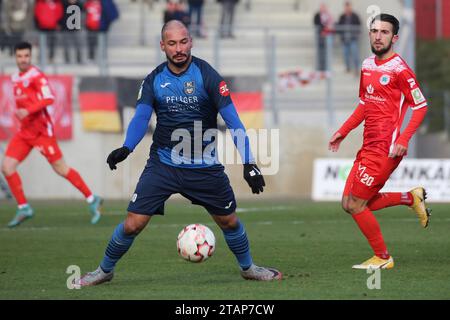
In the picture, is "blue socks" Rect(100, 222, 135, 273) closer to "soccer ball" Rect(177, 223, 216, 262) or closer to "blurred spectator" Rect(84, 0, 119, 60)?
"soccer ball" Rect(177, 223, 216, 262)

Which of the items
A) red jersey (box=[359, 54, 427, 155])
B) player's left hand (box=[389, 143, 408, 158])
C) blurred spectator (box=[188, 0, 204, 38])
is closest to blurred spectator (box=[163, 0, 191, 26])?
blurred spectator (box=[188, 0, 204, 38])

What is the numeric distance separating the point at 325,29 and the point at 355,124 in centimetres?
1525

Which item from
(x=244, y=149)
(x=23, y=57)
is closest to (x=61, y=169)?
(x=23, y=57)

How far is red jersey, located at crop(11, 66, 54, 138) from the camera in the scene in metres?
16.1

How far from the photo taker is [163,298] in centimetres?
897

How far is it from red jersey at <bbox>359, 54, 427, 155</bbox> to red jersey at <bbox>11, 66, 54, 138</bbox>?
6479 mm

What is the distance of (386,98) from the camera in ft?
35.7

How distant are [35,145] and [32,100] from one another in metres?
0.66

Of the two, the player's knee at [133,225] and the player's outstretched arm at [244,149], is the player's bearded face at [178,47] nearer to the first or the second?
the player's outstretched arm at [244,149]

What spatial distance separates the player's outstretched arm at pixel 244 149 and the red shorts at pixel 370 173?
5.82 ft

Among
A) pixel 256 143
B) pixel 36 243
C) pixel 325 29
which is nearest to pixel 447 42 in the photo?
pixel 325 29

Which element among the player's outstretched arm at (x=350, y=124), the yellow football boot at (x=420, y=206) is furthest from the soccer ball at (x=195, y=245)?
the yellow football boot at (x=420, y=206)

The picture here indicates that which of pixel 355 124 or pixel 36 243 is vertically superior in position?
pixel 355 124
